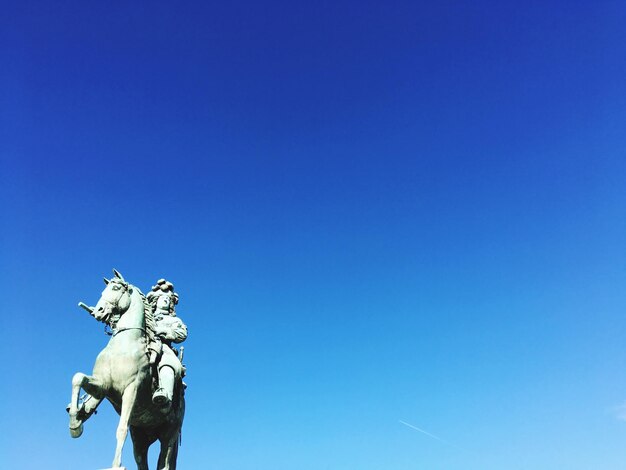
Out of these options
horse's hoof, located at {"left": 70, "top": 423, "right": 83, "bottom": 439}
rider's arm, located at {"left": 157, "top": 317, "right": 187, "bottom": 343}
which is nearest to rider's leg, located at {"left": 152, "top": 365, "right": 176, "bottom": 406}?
rider's arm, located at {"left": 157, "top": 317, "right": 187, "bottom": 343}

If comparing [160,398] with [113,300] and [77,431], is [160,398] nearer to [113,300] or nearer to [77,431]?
[77,431]

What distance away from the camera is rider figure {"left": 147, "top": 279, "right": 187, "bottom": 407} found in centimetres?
1322

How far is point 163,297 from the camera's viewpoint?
15.6m

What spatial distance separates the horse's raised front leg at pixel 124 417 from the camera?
1168cm

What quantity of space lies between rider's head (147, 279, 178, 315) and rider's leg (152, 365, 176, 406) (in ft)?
7.39

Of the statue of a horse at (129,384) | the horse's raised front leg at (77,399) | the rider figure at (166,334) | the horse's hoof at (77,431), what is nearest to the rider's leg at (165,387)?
the rider figure at (166,334)

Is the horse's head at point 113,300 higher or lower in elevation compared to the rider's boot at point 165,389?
higher

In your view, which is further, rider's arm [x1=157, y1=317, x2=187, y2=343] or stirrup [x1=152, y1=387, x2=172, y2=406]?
rider's arm [x1=157, y1=317, x2=187, y2=343]

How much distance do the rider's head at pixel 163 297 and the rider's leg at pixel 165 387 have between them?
2251 millimetres

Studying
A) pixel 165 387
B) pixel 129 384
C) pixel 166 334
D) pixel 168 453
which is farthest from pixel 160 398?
pixel 168 453

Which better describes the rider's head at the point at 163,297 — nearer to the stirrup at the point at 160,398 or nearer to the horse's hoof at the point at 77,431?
the stirrup at the point at 160,398

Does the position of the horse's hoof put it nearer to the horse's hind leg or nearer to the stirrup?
the stirrup

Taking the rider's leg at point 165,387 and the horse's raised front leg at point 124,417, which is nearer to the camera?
the horse's raised front leg at point 124,417

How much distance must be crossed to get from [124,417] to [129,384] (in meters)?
0.69
